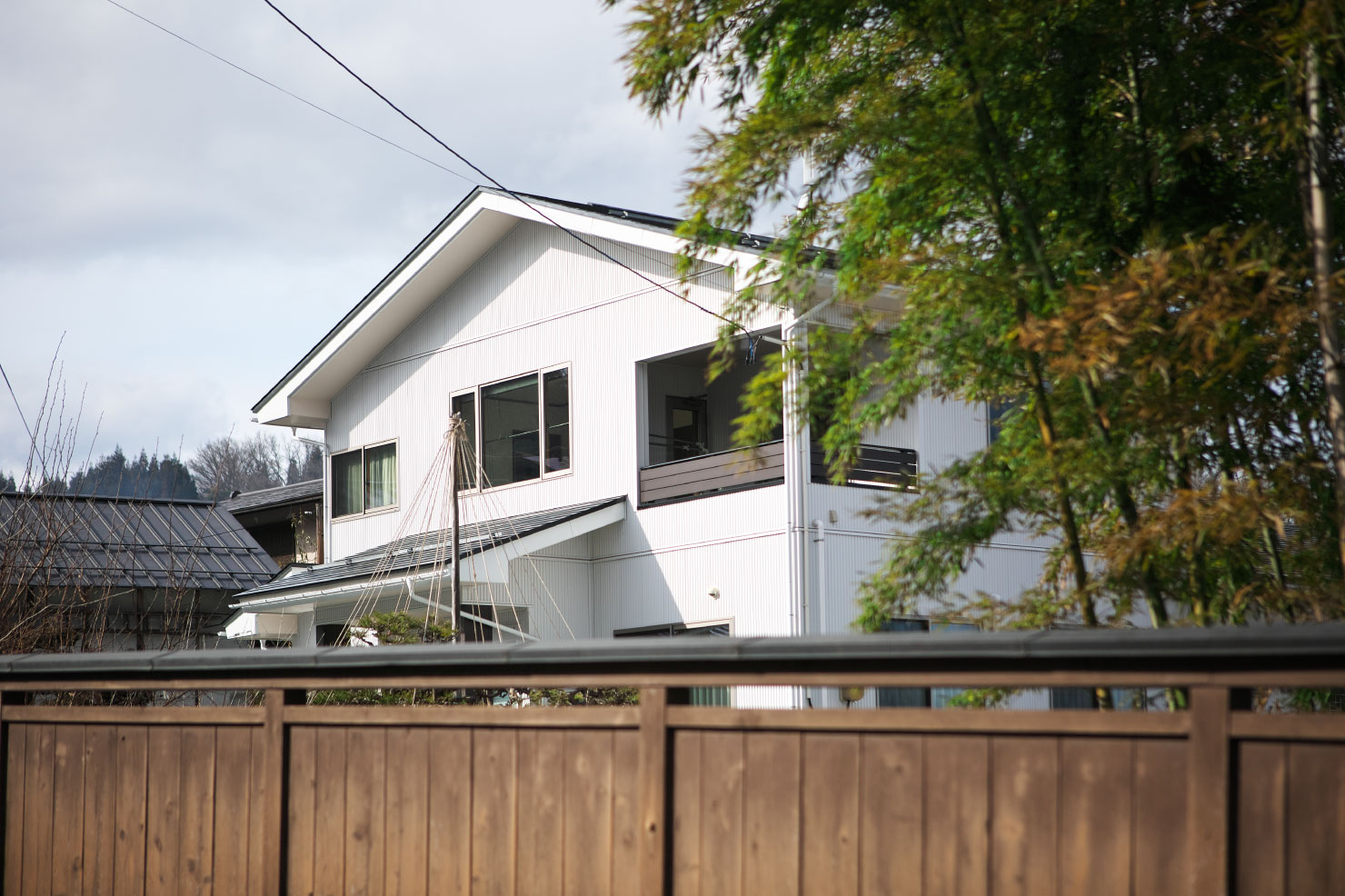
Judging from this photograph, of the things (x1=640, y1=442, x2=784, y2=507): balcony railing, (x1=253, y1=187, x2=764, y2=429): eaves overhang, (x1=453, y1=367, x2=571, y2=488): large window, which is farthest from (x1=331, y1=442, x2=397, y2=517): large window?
(x1=640, y1=442, x2=784, y2=507): balcony railing

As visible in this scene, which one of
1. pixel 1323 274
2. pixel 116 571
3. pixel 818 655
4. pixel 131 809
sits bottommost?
pixel 131 809

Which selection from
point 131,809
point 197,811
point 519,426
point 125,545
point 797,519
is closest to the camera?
point 197,811

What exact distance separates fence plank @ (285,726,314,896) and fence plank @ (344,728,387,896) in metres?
0.15

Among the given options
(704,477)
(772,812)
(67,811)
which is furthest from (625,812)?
(704,477)

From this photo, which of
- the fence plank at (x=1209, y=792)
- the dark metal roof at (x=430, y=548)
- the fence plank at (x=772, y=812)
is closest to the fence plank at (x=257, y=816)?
the fence plank at (x=772, y=812)

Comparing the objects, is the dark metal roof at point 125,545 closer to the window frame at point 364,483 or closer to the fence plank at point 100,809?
the window frame at point 364,483

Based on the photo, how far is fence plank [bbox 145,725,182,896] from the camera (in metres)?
4.81

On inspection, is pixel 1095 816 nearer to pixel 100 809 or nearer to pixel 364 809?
pixel 364 809

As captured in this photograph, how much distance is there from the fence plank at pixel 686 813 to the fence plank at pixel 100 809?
2500 millimetres

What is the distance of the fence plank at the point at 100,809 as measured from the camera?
16.3 ft

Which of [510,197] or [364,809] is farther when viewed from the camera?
[510,197]

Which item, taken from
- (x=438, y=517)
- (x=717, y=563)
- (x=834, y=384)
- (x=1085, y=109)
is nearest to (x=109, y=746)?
(x=834, y=384)

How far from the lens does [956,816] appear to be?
3279 millimetres

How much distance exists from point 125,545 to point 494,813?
971cm
